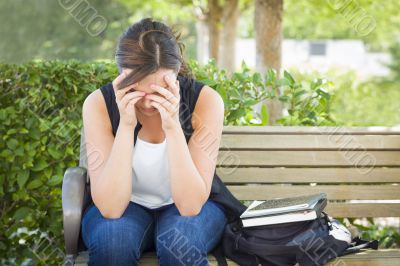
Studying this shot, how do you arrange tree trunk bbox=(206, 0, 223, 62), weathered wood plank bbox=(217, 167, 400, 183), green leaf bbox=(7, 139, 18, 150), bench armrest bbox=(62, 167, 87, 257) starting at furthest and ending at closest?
tree trunk bbox=(206, 0, 223, 62), green leaf bbox=(7, 139, 18, 150), weathered wood plank bbox=(217, 167, 400, 183), bench armrest bbox=(62, 167, 87, 257)

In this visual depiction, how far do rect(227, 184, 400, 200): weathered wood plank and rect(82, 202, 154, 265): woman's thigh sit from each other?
847 mm

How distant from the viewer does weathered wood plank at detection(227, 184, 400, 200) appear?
3691 mm

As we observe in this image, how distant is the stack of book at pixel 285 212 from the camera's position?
2898 mm

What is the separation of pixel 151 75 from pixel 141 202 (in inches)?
23.2

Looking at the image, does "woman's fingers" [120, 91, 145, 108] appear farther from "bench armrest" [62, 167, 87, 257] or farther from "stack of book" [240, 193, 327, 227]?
"stack of book" [240, 193, 327, 227]

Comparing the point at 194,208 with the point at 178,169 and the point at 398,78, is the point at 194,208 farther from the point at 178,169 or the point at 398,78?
the point at 398,78

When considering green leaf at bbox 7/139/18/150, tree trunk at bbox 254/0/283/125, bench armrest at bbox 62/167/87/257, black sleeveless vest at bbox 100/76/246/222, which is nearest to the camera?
bench armrest at bbox 62/167/87/257

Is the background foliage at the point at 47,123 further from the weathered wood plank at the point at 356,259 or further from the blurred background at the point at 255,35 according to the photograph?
the weathered wood plank at the point at 356,259

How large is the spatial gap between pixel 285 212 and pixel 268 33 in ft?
13.3

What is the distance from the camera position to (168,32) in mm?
3078

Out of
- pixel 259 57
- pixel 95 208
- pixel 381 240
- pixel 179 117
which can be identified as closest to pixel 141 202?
pixel 95 208

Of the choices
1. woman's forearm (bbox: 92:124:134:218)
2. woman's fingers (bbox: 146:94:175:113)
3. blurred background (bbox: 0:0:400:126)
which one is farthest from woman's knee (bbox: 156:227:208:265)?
blurred background (bbox: 0:0:400:126)

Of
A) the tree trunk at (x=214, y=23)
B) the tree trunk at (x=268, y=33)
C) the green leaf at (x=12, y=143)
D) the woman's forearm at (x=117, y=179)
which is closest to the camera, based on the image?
the woman's forearm at (x=117, y=179)

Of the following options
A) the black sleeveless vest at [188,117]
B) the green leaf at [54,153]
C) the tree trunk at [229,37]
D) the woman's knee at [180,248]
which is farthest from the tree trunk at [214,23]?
the woman's knee at [180,248]
